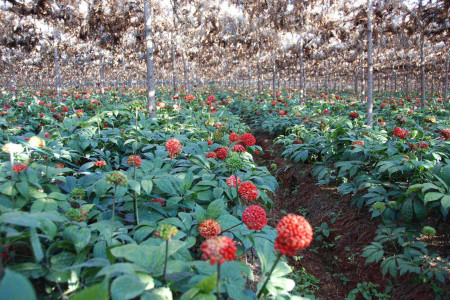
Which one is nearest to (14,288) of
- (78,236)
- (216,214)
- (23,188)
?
(78,236)

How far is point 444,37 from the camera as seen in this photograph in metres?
11.2

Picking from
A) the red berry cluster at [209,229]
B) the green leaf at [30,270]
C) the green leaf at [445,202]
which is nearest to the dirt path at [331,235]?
the green leaf at [445,202]

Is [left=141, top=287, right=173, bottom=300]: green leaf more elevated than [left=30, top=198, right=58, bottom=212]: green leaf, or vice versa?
[left=30, top=198, right=58, bottom=212]: green leaf

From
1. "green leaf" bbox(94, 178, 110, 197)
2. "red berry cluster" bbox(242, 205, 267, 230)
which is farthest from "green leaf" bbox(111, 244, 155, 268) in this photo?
"green leaf" bbox(94, 178, 110, 197)

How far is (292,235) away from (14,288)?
95cm

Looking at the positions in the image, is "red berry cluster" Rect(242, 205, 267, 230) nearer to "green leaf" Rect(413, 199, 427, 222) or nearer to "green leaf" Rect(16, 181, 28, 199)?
"green leaf" Rect(16, 181, 28, 199)

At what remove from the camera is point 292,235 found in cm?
108

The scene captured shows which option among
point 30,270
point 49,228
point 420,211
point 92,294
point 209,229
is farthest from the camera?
point 420,211

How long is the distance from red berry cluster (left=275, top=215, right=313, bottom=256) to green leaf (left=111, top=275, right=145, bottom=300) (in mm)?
606

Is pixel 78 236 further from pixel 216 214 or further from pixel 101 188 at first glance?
pixel 216 214

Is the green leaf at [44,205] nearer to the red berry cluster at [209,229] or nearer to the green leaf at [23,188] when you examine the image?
the green leaf at [23,188]

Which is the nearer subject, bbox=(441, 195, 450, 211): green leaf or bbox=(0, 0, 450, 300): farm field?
bbox=(0, 0, 450, 300): farm field

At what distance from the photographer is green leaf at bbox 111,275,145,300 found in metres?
0.98

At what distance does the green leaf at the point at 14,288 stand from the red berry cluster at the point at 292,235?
34.7 inches
